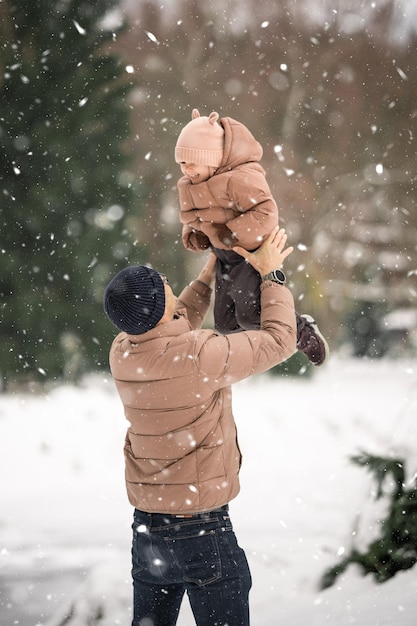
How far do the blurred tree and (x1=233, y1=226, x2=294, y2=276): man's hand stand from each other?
2.74m

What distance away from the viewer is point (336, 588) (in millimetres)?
2484

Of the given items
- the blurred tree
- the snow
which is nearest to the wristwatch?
the snow

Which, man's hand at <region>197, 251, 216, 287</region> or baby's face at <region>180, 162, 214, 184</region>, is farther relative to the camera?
man's hand at <region>197, 251, 216, 287</region>

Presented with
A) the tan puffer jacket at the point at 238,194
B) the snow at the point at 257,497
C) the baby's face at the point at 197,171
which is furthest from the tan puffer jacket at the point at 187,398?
the snow at the point at 257,497

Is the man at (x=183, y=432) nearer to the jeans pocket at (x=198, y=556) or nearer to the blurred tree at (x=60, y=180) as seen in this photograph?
the jeans pocket at (x=198, y=556)

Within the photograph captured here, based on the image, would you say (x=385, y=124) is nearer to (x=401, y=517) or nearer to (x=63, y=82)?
(x=63, y=82)

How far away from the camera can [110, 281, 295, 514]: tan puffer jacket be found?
4.18ft

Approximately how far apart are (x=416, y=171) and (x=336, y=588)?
3.04 metres

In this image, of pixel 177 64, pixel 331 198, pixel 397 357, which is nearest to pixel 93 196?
pixel 177 64

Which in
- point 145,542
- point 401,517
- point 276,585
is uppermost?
point 145,542

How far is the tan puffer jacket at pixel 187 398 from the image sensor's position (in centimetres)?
127

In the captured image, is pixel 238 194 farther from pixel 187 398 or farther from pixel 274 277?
pixel 187 398

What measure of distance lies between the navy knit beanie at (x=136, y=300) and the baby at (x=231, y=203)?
0.21 m

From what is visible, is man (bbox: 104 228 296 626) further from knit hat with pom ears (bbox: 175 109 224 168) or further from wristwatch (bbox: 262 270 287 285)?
knit hat with pom ears (bbox: 175 109 224 168)
